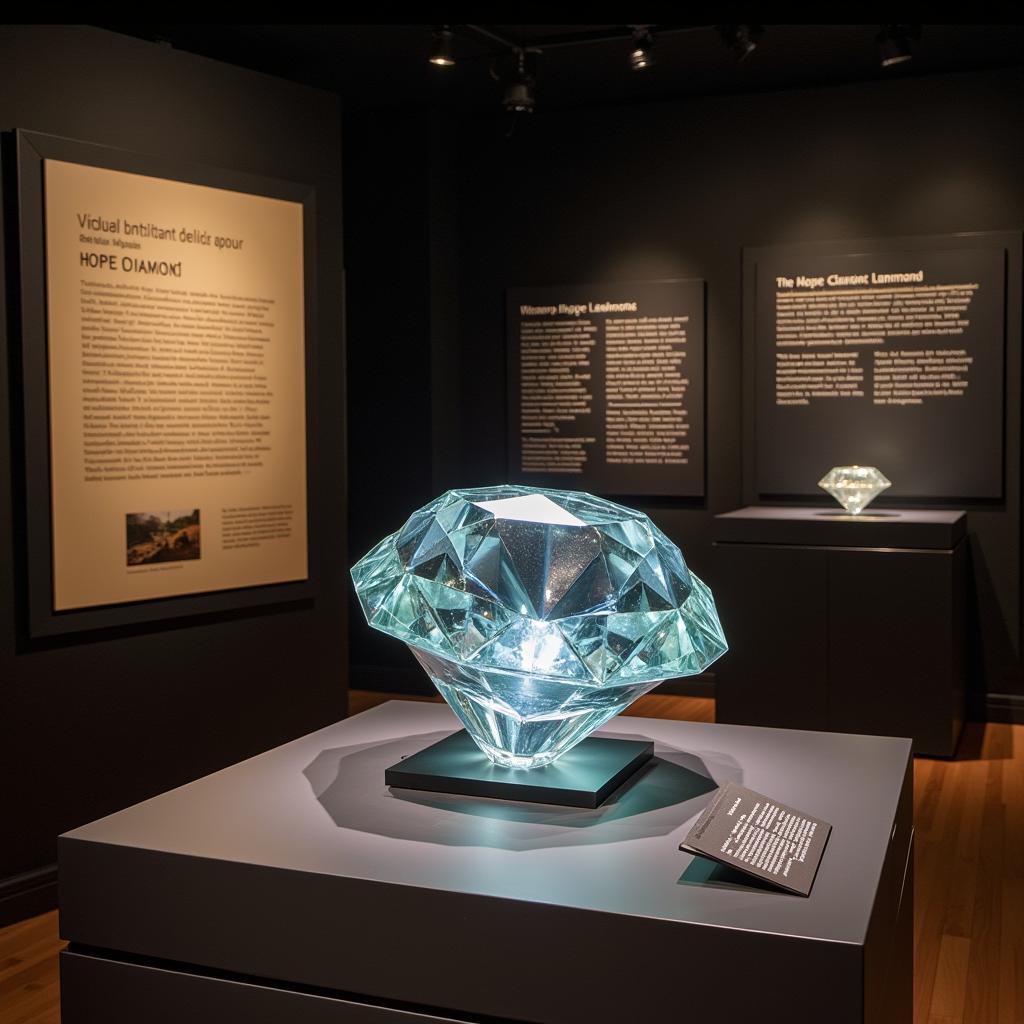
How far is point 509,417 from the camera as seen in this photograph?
6793 millimetres

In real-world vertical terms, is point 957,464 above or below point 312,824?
above

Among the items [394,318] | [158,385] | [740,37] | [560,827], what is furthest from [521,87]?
[560,827]

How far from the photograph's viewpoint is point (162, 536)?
4043mm

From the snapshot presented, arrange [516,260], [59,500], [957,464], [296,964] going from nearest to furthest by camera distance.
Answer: [296,964] → [59,500] → [957,464] → [516,260]

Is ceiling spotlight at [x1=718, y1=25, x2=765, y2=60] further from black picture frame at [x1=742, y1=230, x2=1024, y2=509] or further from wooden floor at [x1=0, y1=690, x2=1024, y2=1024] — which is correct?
wooden floor at [x1=0, y1=690, x2=1024, y2=1024]

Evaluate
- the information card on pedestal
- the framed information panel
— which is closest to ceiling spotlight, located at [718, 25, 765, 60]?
the framed information panel

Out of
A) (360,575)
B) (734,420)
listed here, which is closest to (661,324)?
(734,420)

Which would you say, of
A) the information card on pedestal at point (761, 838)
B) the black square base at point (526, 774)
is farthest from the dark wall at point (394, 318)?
the information card on pedestal at point (761, 838)

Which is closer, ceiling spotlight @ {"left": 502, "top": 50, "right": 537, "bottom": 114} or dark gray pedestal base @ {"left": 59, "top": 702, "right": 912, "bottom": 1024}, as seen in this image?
dark gray pedestal base @ {"left": 59, "top": 702, "right": 912, "bottom": 1024}

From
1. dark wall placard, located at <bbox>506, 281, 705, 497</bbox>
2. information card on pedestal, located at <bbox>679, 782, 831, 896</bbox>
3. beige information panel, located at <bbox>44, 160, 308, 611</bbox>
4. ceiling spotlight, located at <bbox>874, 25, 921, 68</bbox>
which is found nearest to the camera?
information card on pedestal, located at <bbox>679, 782, 831, 896</bbox>

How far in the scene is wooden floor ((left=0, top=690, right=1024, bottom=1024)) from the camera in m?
2.99

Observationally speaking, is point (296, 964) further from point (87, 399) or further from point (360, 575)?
point (87, 399)

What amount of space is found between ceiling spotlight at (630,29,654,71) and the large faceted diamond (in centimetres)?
380

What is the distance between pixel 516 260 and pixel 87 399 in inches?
135
